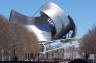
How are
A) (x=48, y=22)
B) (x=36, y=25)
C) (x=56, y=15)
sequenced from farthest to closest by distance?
(x=36, y=25) → (x=48, y=22) → (x=56, y=15)

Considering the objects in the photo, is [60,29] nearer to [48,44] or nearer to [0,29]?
[48,44]

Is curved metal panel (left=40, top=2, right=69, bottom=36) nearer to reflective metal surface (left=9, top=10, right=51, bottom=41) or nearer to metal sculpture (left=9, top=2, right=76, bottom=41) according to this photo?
metal sculpture (left=9, top=2, right=76, bottom=41)

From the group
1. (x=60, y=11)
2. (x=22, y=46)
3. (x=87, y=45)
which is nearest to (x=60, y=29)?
(x=60, y=11)

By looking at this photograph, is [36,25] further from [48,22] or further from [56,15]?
[56,15]

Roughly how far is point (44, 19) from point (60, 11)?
22.7 feet

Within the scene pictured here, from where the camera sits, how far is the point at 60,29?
147 metres

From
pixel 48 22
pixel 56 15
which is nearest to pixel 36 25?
pixel 48 22

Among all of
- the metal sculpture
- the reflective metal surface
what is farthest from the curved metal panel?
the reflective metal surface

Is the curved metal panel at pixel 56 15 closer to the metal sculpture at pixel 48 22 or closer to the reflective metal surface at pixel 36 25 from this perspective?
the metal sculpture at pixel 48 22

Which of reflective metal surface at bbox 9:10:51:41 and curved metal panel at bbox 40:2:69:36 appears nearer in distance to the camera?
curved metal panel at bbox 40:2:69:36

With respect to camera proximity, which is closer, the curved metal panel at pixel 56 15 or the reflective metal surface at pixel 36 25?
the curved metal panel at pixel 56 15

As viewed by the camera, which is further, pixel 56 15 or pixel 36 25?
pixel 36 25

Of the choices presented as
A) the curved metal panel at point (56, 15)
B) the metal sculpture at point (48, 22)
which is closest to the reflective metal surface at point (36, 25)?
the metal sculpture at point (48, 22)

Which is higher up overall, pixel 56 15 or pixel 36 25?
pixel 56 15
